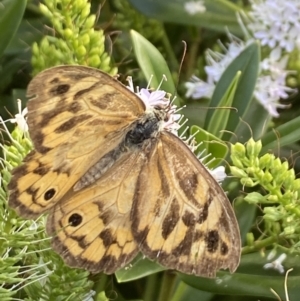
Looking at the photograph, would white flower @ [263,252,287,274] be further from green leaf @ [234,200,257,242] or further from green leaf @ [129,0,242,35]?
green leaf @ [129,0,242,35]

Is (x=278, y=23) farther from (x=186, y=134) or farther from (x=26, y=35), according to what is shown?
(x=26, y=35)

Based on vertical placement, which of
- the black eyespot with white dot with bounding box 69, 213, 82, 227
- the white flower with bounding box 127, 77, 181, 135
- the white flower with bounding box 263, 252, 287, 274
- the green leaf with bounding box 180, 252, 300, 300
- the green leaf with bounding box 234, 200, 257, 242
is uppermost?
the white flower with bounding box 127, 77, 181, 135

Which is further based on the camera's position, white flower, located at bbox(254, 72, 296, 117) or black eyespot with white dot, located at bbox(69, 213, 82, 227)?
white flower, located at bbox(254, 72, 296, 117)

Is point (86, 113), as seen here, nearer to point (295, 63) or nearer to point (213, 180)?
point (213, 180)

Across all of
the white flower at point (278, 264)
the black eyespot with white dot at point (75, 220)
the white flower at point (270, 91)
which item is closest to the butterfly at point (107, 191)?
the black eyespot with white dot at point (75, 220)

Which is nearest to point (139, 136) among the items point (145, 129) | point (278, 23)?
point (145, 129)

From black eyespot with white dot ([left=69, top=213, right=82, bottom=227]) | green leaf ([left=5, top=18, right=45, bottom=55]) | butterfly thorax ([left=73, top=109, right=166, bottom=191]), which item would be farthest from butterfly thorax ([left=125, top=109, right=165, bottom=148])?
green leaf ([left=5, top=18, right=45, bottom=55])
